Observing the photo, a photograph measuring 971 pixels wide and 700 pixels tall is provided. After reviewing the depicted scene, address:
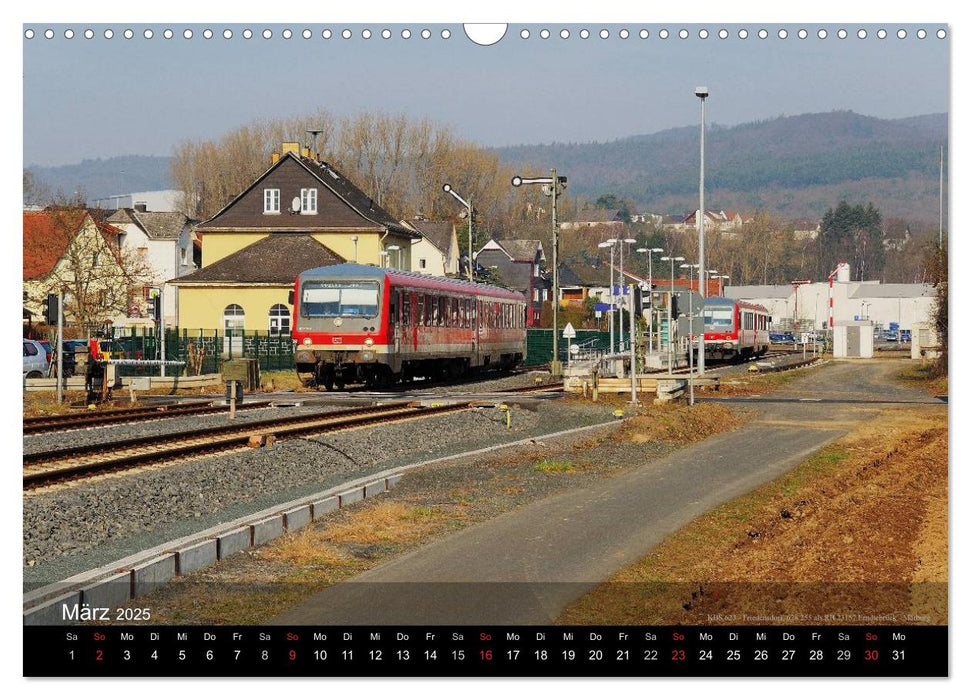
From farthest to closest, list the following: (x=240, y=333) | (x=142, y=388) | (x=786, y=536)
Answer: (x=240, y=333), (x=142, y=388), (x=786, y=536)

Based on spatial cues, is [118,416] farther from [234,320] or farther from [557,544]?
[234,320]

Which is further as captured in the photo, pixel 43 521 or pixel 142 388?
pixel 142 388

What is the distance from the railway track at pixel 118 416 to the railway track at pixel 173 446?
285cm

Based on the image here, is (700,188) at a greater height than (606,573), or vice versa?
(700,188)

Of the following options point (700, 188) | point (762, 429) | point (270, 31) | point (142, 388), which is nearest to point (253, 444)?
point (762, 429)

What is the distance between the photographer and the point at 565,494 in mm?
14680

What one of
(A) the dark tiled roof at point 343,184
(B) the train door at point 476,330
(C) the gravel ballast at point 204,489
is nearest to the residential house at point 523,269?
(B) the train door at point 476,330

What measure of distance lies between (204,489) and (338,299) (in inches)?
755

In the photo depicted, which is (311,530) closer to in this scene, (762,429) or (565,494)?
(565,494)

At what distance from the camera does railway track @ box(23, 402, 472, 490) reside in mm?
15465

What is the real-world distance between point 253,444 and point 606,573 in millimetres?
10654

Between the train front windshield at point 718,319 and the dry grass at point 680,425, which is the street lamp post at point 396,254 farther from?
the dry grass at point 680,425

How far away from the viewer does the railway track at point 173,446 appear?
1546 cm

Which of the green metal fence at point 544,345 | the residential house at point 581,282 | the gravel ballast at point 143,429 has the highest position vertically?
the residential house at point 581,282
